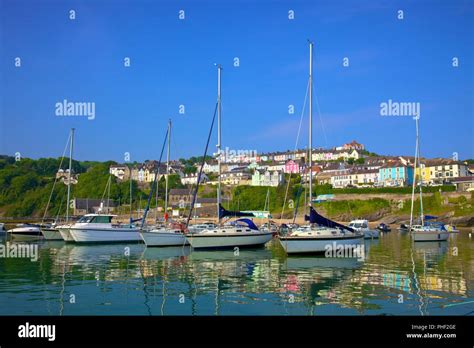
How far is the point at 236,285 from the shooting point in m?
19.2

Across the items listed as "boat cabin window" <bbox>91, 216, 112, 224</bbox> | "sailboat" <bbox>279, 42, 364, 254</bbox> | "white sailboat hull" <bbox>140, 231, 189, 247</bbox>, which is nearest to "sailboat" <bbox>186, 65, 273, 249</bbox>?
"white sailboat hull" <bbox>140, 231, 189, 247</bbox>

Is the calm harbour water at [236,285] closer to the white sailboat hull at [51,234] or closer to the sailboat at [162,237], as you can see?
the sailboat at [162,237]

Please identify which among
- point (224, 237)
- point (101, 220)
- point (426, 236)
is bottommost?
point (426, 236)

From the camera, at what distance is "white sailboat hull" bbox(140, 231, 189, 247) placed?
38.0 metres

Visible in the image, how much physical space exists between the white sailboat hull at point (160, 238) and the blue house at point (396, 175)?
305ft

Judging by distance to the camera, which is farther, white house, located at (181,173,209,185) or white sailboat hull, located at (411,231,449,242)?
white house, located at (181,173,209,185)

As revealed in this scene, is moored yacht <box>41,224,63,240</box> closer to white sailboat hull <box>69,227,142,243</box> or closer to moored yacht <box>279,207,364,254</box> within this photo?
white sailboat hull <box>69,227,142,243</box>

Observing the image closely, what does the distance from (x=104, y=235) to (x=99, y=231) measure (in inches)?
24.3

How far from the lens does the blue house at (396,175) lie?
4783 inches

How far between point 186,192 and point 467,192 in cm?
7781

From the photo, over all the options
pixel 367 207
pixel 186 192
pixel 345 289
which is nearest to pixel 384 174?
pixel 367 207

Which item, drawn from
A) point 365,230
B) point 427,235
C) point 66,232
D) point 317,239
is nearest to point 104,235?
point 66,232

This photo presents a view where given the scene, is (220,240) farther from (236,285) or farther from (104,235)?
(236,285)

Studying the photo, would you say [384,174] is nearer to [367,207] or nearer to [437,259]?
[367,207]
